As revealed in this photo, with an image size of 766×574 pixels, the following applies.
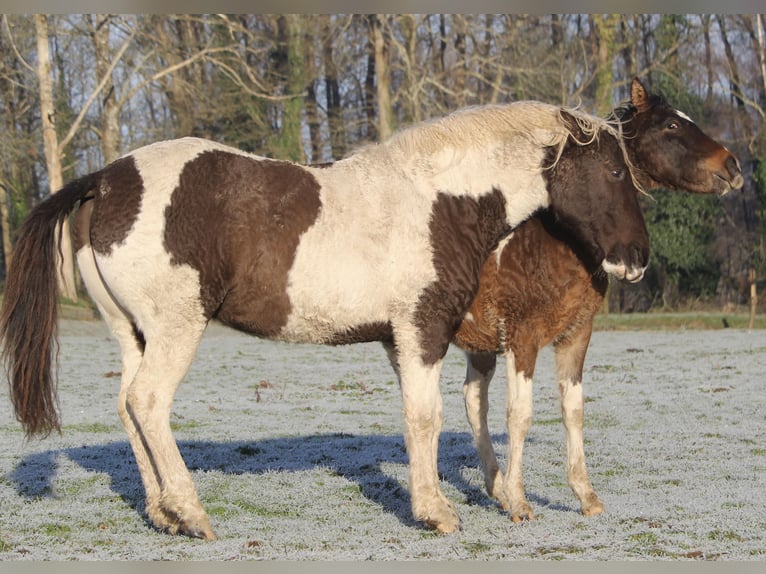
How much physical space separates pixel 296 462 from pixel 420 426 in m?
2.77

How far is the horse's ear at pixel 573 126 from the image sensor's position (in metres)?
6.23

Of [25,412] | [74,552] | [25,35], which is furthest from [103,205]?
[25,35]

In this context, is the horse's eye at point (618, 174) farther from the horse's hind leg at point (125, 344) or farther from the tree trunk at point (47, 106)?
the tree trunk at point (47, 106)

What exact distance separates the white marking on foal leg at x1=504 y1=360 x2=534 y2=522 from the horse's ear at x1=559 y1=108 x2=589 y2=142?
1642 millimetres

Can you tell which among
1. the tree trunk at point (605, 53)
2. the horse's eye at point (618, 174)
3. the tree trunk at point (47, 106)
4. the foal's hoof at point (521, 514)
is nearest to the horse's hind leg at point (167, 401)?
the foal's hoof at point (521, 514)

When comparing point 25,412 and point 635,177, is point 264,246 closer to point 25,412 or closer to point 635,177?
point 25,412

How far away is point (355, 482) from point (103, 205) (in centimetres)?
327

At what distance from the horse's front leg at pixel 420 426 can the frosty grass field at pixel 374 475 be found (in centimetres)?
19

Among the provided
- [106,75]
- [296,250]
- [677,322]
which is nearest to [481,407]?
[296,250]

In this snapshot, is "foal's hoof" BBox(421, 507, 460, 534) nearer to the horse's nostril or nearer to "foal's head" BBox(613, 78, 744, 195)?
"foal's head" BBox(613, 78, 744, 195)

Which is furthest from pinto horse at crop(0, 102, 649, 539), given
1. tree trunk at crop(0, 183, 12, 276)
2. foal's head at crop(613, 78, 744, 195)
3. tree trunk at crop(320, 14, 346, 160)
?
tree trunk at crop(0, 183, 12, 276)

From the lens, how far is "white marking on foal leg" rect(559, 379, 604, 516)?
6496mm

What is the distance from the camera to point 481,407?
23.5ft

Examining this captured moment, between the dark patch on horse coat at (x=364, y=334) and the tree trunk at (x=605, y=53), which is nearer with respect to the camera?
the dark patch on horse coat at (x=364, y=334)
